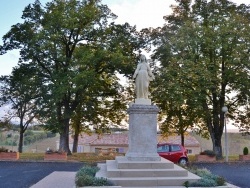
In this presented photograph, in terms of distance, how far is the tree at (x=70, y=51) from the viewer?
2416 cm

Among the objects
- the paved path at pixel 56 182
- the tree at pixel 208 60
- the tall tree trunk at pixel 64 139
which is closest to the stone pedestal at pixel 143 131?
the paved path at pixel 56 182

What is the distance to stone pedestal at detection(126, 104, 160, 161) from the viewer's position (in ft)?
40.3

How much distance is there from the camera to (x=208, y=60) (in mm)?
24969

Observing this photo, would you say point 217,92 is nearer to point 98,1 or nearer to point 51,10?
point 98,1

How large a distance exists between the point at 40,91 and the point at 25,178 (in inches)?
466

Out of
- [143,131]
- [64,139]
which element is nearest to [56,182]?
[143,131]

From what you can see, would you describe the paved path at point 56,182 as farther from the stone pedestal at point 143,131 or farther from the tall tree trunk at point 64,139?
the tall tree trunk at point 64,139

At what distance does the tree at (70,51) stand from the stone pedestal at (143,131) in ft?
37.8

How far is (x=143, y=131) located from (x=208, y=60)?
14.3 m

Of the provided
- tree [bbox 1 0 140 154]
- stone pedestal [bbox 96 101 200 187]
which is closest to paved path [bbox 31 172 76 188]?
stone pedestal [bbox 96 101 200 187]

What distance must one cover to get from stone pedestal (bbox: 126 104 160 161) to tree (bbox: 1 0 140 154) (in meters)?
11.5

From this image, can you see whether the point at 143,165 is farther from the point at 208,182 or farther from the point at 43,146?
the point at 43,146

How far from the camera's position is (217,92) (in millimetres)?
24547

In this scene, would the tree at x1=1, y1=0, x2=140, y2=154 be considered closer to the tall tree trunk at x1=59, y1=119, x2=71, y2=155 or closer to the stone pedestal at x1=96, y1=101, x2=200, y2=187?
the tall tree trunk at x1=59, y1=119, x2=71, y2=155
